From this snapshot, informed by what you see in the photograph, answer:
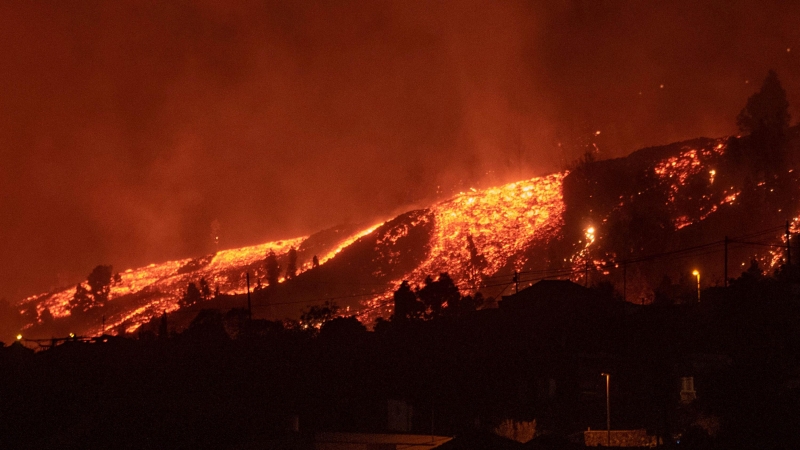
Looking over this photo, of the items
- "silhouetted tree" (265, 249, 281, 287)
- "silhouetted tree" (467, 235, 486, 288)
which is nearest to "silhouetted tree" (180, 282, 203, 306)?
"silhouetted tree" (265, 249, 281, 287)

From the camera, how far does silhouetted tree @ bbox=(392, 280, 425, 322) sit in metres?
88.9

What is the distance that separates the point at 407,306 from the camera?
9019cm

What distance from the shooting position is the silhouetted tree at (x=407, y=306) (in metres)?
88.9

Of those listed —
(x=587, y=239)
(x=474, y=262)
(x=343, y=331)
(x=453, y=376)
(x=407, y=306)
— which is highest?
(x=587, y=239)

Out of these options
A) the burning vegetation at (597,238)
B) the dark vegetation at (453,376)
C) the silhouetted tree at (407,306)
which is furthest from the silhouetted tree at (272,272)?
the dark vegetation at (453,376)

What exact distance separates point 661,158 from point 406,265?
6021 centimetres

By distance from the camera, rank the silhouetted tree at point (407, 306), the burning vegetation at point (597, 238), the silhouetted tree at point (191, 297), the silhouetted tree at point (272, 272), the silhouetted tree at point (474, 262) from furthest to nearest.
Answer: the silhouetted tree at point (272, 272)
the silhouetted tree at point (191, 297)
the silhouetted tree at point (474, 262)
the burning vegetation at point (597, 238)
the silhouetted tree at point (407, 306)

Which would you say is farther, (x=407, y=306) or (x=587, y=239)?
(x=587, y=239)

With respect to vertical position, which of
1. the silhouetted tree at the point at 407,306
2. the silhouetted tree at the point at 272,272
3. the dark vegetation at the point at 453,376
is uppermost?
the silhouetted tree at the point at 272,272

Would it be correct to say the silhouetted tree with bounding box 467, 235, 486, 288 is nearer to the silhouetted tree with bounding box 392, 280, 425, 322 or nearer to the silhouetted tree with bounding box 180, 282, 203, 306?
the silhouetted tree with bounding box 180, 282, 203, 306

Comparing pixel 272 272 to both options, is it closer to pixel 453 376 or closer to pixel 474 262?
pixel 474 262

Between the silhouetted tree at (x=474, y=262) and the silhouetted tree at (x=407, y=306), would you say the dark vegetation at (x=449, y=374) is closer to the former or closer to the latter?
the silhouetted tree at (x=407, y=306)

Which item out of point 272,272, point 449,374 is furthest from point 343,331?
point 272,272

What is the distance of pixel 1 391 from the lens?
47344 millimetres
